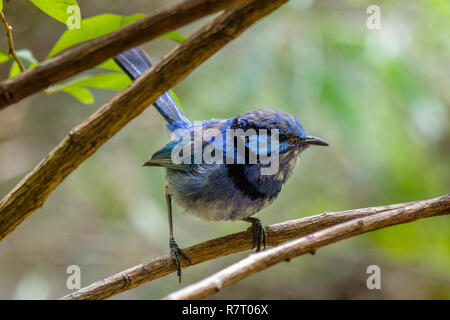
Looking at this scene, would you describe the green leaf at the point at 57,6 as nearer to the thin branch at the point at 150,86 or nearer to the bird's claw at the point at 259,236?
the thin branch at the point at 150,86

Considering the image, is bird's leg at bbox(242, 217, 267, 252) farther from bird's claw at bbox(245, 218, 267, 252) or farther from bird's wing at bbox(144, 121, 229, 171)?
bird's wing at bbox(144, 121, 229, 171)

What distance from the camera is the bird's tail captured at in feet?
6.69

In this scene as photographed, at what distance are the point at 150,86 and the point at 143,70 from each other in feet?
2.95

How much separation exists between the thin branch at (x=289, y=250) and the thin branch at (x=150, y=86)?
1.42 feet

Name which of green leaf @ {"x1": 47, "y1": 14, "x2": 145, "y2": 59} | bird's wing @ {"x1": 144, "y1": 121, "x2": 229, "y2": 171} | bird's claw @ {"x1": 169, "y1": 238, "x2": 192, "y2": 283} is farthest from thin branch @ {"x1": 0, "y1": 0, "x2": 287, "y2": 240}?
bird's wing @ {"x1": 144, "y1": 121, "x2": 229, "y2": 171}

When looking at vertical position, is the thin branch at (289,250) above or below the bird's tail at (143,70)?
below

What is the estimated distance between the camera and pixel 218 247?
6.86 ft

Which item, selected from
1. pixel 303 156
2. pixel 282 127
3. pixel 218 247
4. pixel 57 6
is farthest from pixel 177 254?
pixel 303 156

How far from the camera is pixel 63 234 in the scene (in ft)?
14.3

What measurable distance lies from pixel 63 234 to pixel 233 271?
340cm

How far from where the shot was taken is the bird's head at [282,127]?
2324mm

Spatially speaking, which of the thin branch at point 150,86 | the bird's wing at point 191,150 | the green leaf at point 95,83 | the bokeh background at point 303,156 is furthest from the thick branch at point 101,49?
the bokeh background at point 303,156
